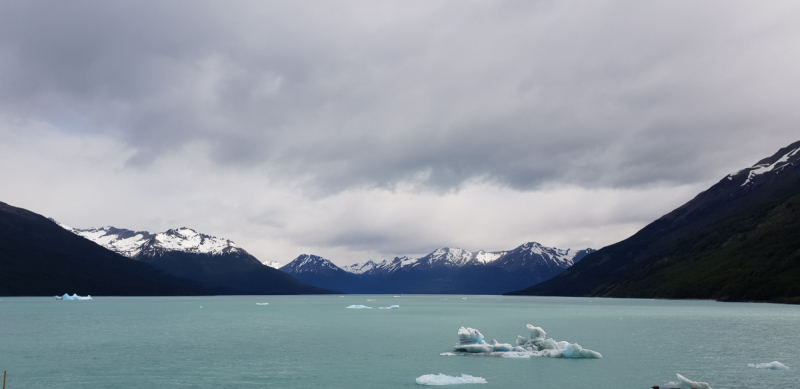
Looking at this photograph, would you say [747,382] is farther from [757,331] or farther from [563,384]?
[757,331]

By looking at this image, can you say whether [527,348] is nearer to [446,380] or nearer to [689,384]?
[446,380]

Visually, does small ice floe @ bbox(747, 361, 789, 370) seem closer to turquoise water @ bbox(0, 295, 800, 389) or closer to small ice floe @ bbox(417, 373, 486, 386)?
turquoise water @ bbox(0, 295, 800, 389)

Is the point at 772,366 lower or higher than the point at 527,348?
Answer: lower

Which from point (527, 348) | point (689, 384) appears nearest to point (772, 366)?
point (689, 384)

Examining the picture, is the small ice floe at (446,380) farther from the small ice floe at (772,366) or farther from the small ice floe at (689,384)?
the small ice floe at (772,366)

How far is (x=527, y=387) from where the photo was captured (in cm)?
3294

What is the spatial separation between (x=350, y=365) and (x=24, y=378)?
21.5 meters

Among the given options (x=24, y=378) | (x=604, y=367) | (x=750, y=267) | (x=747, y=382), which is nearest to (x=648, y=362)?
(x=604, y=367)

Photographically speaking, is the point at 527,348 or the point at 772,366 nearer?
the point at 772,366

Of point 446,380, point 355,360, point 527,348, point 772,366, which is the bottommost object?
point 355,360

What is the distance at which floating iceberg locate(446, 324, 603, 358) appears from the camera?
45062mm

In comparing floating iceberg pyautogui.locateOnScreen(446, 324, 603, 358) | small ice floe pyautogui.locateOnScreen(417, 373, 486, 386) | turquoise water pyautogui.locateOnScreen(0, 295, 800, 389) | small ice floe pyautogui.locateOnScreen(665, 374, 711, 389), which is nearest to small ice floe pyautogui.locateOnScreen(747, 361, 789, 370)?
turquoise water pyautogui.locateOnScreen(0, 295, 800, 389)

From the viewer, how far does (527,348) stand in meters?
48.3

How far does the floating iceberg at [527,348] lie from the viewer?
45062 mm
